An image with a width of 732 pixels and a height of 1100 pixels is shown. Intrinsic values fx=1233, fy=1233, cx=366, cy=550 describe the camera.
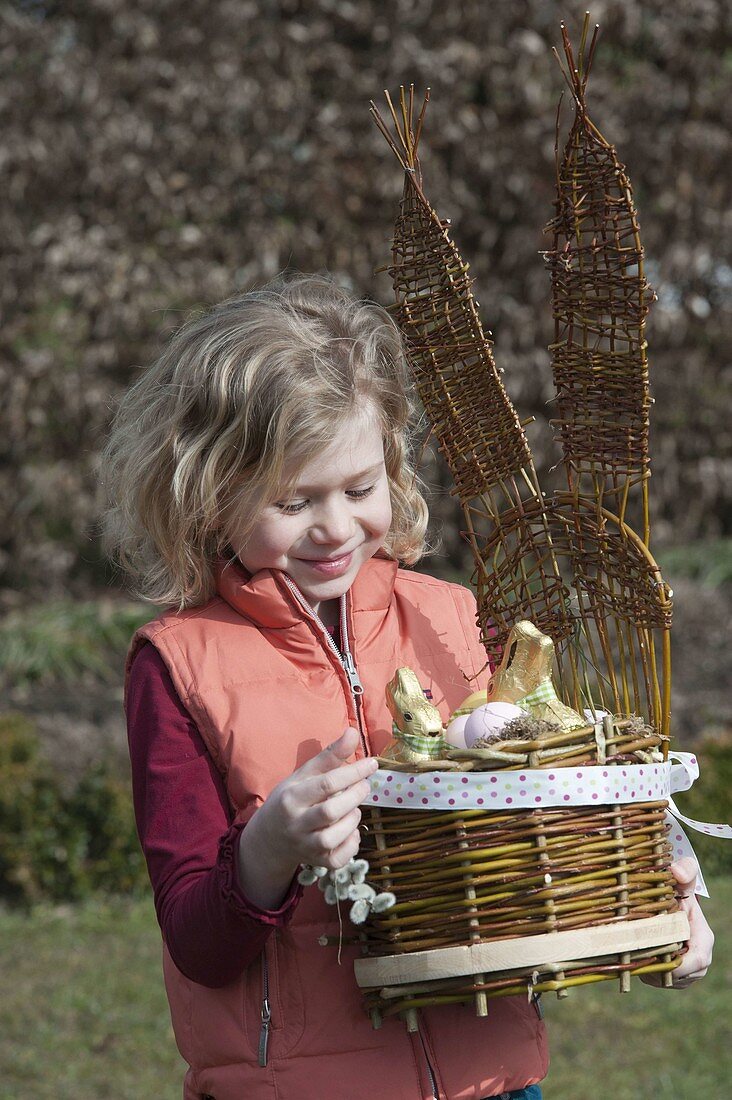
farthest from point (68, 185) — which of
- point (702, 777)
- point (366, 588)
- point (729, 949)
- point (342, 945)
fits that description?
point (342, 945)

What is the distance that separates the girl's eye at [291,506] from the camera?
1776mm

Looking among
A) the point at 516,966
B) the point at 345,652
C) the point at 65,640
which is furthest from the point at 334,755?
the point at 65,640

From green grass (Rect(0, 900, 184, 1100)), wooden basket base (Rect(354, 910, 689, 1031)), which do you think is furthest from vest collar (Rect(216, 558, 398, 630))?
green grass (Rect(0, 900, 184, 1100))

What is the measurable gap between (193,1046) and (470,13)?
6276 millimetres

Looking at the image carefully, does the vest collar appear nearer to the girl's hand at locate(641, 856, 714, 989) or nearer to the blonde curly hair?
the blonde curly hair

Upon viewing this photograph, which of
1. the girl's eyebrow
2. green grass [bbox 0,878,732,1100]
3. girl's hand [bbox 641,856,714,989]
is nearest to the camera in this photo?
girl's hand [bbox 641,856,714,989]

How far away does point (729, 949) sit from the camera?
4.18 metres

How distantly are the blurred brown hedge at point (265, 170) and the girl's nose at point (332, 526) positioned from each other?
5017 mm

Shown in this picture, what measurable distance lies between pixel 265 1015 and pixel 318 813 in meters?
0.41

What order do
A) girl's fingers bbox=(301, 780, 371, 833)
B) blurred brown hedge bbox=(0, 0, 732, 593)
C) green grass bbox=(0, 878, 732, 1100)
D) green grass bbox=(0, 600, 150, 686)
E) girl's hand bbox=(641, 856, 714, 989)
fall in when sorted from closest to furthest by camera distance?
girl's fingers bbox=(301, 780, 371, 833) < girl's hand bbox=(641, 856, 714, 989) < green grass bbox=(0, 878, 732, 1100) < green grass bbox=(0, 600, 150, 686) < blurred brown hedge bbox=(0, 0, 732, 593)

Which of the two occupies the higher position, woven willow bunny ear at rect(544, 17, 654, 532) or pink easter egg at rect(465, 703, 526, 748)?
woven willow bunny ear at rect(544, 17, 654, 532)

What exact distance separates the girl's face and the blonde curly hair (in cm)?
3

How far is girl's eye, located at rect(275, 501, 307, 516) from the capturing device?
178cm

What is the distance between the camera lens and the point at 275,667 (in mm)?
1792
